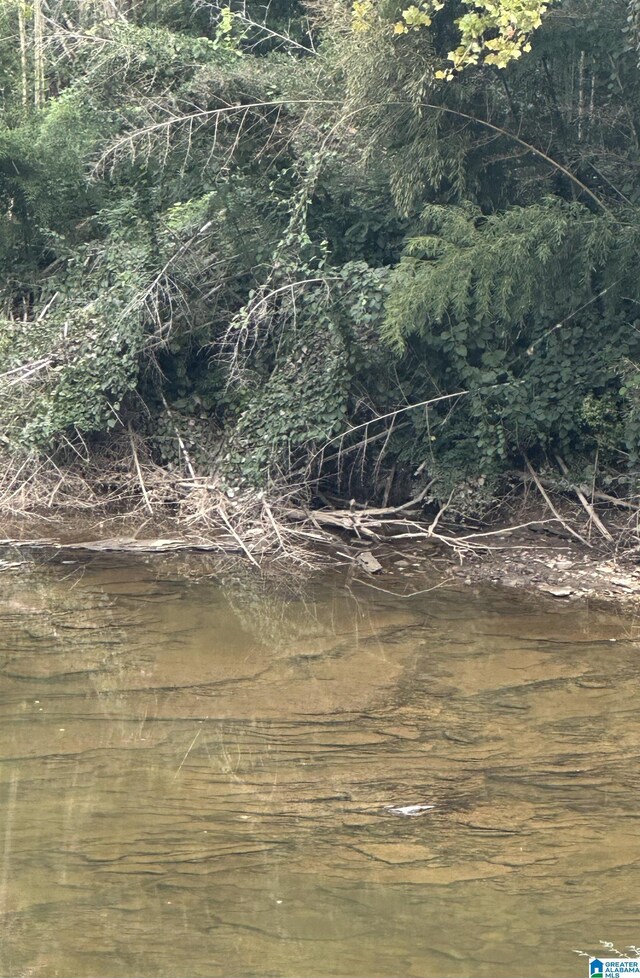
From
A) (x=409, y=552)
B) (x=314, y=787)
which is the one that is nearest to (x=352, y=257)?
(x=409, y=552)

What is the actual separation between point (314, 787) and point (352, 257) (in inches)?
260

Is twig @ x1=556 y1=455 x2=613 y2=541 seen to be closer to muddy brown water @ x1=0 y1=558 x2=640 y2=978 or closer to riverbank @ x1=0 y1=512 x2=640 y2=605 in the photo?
riverbank @ x1=0 y1=512 x2=640 y2=605

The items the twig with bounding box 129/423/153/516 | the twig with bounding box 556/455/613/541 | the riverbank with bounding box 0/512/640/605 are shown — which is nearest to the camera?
the riverbank with bounding box 0/512/640/605

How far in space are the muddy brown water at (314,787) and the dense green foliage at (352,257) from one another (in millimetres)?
2400

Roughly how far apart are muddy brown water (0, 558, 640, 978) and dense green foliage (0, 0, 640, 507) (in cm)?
240

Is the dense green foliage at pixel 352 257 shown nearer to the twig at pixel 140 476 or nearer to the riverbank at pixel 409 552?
the twig at pixel 140 476


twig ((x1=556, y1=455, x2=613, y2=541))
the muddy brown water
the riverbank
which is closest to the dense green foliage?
twig ((x1=556, y1=455, x2=613, y2=541))

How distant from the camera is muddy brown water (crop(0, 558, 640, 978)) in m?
3.65

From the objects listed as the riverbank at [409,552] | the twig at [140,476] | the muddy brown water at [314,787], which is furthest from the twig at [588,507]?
the twig at [140,476]

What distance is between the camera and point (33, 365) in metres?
10.7

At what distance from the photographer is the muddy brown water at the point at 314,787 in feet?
12.0

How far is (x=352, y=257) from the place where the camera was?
10273 millimetres

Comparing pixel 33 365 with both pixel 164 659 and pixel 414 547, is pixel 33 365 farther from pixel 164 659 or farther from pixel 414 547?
pixel 164 659

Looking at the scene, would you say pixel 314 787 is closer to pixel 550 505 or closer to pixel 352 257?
pixel 550 505
